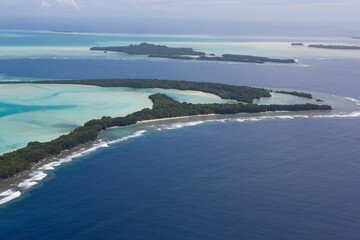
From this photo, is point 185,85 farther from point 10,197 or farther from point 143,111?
point 10,197

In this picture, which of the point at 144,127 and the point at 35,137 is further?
the point at 144,127

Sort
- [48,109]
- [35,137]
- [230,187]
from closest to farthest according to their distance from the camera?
1. [230,187]
2. [35,137]
3. [48,109]

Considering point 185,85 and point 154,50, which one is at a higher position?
point 154,50

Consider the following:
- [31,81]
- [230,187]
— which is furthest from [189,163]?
[31,81]

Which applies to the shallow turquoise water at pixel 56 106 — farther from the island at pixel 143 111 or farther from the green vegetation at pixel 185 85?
the island at pixel 143 111

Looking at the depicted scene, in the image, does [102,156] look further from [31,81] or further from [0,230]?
[31,81]

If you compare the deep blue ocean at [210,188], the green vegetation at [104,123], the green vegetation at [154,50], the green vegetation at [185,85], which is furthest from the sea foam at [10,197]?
the green vegetation at [154,50]

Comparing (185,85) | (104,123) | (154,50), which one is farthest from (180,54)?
(104,123)
